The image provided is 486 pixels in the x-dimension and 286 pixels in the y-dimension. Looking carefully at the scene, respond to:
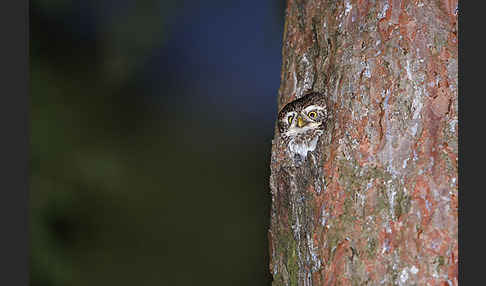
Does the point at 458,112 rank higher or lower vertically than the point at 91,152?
higher

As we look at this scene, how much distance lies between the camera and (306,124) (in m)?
1.20

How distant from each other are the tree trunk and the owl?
0.03 m

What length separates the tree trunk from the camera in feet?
3.09

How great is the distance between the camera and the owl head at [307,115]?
117 centimetres

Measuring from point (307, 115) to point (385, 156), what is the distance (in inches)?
11.5

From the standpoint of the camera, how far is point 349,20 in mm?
1150

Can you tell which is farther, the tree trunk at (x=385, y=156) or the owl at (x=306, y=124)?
the owl at (x=306, y=124)

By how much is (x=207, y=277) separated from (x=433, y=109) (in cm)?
265

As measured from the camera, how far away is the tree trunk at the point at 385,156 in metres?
0.94

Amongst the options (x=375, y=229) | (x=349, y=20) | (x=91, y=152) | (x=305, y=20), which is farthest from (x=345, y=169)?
(x=91, y=152)

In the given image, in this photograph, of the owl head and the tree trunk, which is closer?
the tree trunk

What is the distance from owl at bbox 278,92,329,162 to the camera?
1161mm

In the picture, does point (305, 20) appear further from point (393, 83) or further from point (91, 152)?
point (91, 152)

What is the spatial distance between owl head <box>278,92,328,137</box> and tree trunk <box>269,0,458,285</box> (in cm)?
4
